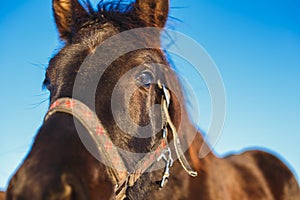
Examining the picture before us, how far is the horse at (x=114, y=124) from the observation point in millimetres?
2098

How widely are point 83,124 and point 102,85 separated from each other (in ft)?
1.25

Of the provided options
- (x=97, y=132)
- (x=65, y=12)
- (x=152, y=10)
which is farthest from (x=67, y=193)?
(x=65, y=12)

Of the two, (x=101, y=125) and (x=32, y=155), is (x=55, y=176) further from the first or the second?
(x=101, y=125)

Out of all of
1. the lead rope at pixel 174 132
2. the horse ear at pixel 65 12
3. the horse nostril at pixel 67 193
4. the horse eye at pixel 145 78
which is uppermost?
the horse ear at pixel 65 12

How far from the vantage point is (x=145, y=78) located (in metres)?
3.03

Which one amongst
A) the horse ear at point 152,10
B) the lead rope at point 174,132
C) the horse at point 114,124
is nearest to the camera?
the horse at point 114,124

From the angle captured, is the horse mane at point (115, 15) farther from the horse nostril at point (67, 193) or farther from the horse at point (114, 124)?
the horse nostril at point (67, 193)

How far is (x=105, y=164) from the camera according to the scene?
7.90 feet

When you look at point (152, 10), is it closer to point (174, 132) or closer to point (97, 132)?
point (174, 132)

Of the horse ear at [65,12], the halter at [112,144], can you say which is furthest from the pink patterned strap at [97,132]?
the horse ear at [65,12]

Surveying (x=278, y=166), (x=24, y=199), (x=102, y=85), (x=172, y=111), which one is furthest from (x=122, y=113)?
(x=278, y=166)

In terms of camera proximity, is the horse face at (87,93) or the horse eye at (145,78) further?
the horse eye at (145,78)

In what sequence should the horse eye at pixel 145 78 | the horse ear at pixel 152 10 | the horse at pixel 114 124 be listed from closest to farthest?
the horse at pixel 114 124 → the horse eye at pixel 145 78 → the horse ear at pixel 152 10

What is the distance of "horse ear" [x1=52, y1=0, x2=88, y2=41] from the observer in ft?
11.5
